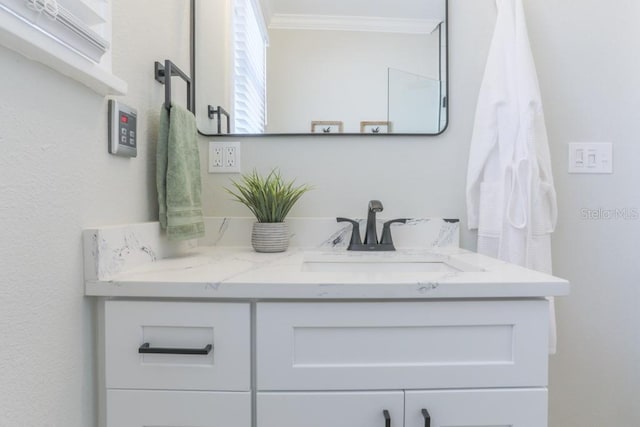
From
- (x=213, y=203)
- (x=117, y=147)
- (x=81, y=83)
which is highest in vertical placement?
Result: (x=81, y=83)

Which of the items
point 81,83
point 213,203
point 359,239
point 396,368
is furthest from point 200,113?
point 396,368

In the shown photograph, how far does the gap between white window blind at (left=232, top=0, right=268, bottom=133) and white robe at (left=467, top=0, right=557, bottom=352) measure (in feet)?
2.51

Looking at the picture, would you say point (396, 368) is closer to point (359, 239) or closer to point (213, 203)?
point (359, 239)

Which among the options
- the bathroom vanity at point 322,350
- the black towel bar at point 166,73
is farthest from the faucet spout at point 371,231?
the black towel bar at point 166,73

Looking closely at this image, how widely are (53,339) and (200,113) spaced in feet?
2.90

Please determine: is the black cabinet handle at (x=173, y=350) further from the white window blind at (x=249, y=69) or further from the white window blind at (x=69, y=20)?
the white window blind at (x=249, y=69)

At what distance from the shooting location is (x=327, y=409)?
2.28ft

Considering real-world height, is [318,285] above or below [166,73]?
below

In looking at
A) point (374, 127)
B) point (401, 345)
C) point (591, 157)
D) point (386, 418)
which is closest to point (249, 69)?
point (374, 127)

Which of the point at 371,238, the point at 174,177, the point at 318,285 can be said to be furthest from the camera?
the point at 371,238

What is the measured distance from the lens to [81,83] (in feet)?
2.29

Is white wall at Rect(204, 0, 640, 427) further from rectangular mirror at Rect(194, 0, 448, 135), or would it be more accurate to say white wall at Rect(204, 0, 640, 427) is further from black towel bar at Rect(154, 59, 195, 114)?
black towel bar at Rect(154, 59, 195, 114)

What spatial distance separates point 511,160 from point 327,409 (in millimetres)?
928

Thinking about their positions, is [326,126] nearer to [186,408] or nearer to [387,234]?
[387,234]
